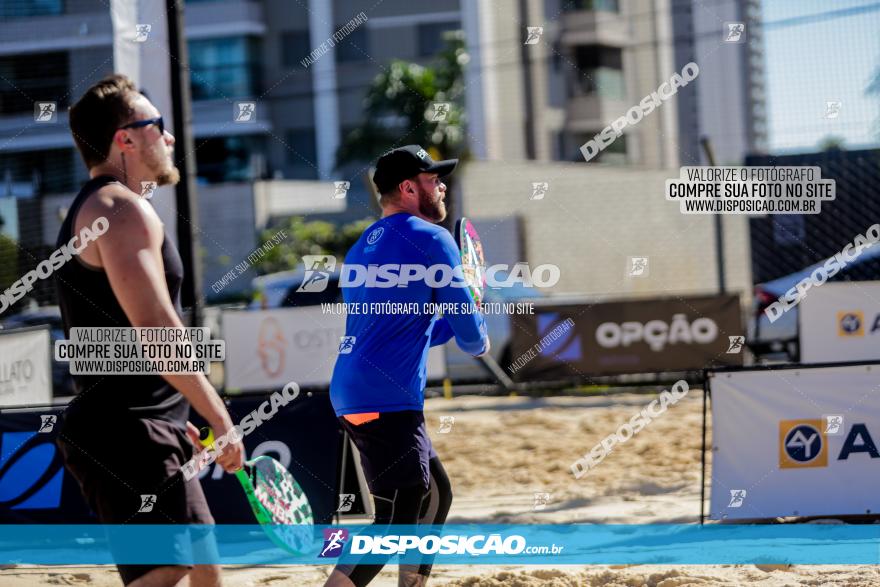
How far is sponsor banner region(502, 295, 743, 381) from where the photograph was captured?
41.4 ft

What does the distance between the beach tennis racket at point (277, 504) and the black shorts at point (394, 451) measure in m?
0.50

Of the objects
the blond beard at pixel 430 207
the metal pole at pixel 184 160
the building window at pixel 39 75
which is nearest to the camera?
the blond beard at pixel 430 207

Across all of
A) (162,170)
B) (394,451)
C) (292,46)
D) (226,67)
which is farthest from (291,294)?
(292,46)

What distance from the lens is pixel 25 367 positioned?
8742 millimetres

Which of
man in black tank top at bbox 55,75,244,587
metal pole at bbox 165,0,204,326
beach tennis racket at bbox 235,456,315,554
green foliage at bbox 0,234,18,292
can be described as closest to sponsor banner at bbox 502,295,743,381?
metal pole at bbox 165,0,204,326

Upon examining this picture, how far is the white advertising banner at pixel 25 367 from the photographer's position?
845cm

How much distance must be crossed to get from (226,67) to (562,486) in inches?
1351

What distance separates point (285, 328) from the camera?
1291cm

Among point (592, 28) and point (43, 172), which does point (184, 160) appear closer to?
point (43, 172)

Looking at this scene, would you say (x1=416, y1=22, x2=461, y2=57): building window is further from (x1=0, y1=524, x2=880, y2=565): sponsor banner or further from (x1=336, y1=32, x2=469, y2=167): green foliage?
(x1=0, y1=524, x2=880, y2=565): sponsor banner

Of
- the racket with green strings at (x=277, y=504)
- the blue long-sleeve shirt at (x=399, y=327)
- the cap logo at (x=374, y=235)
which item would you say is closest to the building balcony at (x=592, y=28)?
the racket with green strings at (x=277, y=504)

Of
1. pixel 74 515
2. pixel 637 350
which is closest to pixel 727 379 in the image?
pixel 74 515

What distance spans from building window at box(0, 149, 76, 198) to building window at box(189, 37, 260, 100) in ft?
49.0

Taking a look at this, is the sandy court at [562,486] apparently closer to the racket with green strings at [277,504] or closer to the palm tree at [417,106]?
the racket with green strings at [277,504]
